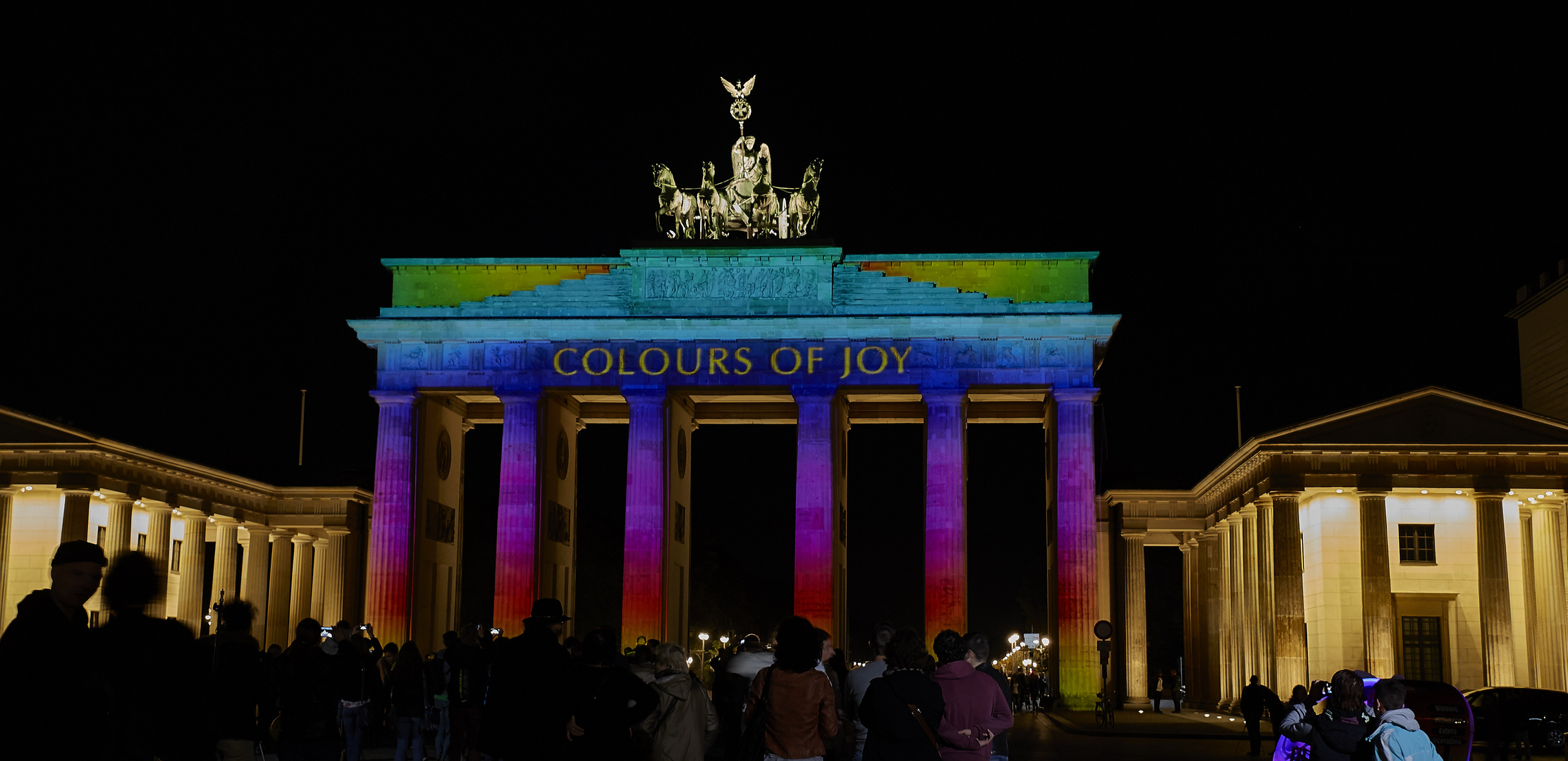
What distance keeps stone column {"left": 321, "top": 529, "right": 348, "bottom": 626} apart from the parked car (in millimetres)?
39243

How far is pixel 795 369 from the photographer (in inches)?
1804

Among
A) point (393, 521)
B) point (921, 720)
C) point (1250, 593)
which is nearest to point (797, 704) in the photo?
point (921, 720)

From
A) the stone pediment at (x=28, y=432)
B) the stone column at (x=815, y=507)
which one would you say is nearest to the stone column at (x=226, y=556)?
the stone pediment at (x=28, y=432)

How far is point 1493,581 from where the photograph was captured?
39438 mm

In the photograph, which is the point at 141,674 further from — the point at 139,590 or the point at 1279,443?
the point at 1279,443

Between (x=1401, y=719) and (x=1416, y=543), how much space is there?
125 feet

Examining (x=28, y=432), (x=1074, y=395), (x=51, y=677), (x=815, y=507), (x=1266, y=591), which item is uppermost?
(x=1074, y=395)

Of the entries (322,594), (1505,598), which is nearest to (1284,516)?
(1505,598)

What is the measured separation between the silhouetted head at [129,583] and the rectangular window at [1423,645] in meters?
43.7

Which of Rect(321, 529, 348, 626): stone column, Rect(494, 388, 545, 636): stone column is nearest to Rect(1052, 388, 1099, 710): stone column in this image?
Rect(494, 388, 545, 636): stone column

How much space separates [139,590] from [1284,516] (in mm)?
35887

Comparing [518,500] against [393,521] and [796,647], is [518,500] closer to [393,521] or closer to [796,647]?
[393,521]

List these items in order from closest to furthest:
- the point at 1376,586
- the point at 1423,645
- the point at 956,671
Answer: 1. the point at 956,671
2. the point at 1376,586
3. the point at 1423,645

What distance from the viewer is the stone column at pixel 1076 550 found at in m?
44.1
